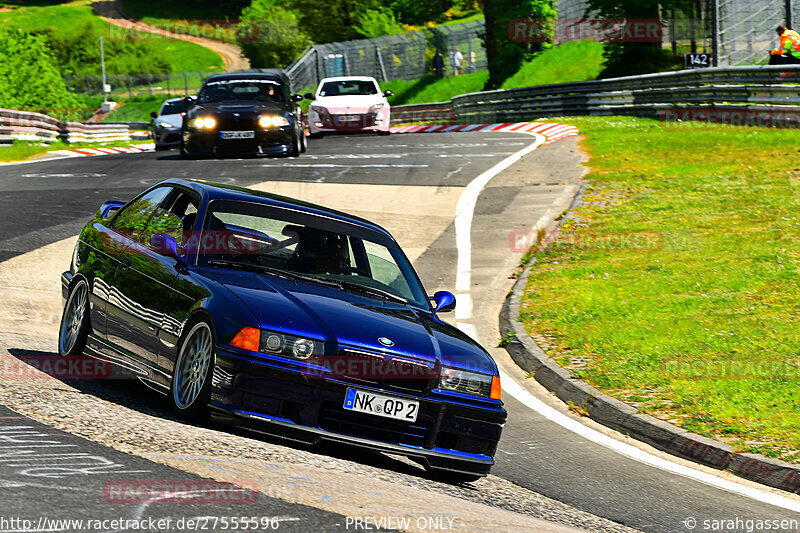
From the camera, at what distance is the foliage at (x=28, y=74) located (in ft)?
274

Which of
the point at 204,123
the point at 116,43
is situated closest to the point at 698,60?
the point at 204,123

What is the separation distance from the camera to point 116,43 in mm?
130000

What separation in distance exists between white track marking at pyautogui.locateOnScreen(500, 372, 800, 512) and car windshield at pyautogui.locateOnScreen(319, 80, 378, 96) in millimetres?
23627

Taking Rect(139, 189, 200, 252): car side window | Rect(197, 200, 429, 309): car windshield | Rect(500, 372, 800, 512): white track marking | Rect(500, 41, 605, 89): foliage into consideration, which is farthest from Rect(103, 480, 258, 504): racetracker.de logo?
Rect(500, 41, 605, 89): foliage

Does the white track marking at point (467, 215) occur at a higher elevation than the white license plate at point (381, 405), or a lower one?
lower

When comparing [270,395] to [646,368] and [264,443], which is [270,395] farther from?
[646,368]

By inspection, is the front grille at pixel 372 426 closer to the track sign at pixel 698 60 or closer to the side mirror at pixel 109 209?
the side mirror at pixel 109 209

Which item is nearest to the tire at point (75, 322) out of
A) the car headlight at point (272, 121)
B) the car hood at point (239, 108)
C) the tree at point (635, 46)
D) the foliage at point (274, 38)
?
the car hood at point (239, 108)

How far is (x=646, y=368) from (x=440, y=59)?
164 ft

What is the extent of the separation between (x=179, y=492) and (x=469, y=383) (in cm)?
225

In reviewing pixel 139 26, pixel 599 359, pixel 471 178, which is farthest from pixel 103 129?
pixel 139 26

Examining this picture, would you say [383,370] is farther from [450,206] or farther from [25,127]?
[25,127]

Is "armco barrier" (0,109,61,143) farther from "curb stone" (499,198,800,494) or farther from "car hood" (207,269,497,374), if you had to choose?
"car hood" (207,269,497,374)

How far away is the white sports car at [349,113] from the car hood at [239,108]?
9.41 m
